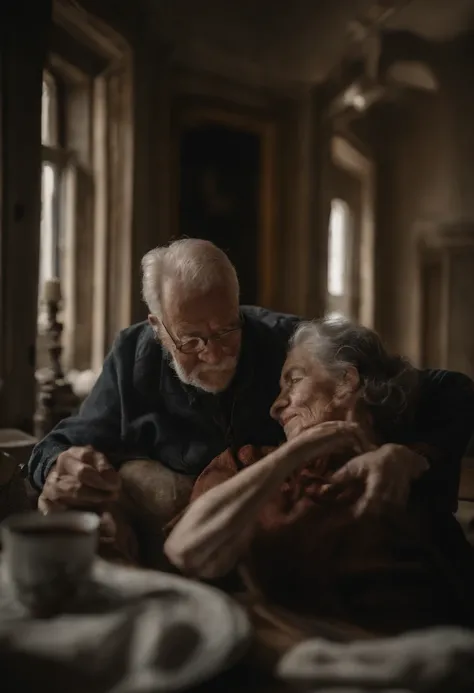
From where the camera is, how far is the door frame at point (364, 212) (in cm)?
145

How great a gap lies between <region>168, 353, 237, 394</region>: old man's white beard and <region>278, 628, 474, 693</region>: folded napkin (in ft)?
1.53

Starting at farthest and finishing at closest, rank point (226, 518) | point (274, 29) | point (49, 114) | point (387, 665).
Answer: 1. point (49, 114)
2. point (274, 29)
3. point (226, 518)
4. point (387, 665)

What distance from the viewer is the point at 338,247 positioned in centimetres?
152

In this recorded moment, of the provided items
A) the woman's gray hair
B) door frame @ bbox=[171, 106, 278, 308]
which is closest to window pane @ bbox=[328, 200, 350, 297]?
door frame @ bbox=[171, 106, 278, 308]

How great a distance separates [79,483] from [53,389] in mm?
607

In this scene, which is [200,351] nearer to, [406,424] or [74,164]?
[406,424]

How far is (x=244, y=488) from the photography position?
3.60 feet

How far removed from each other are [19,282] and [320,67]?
3.04 feet

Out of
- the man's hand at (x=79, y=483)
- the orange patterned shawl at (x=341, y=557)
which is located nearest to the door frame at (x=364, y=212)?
the orange patterned shawl at (x=341, y=557)

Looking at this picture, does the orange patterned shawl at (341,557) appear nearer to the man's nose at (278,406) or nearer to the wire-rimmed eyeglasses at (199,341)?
the man's nose at (278,406)

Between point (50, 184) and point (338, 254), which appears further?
point (50, 184)

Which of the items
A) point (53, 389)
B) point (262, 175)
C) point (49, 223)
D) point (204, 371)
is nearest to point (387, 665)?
point (204, 371)

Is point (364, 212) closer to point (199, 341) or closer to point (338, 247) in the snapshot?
point (338, 247)

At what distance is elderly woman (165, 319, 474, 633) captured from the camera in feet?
3.54
